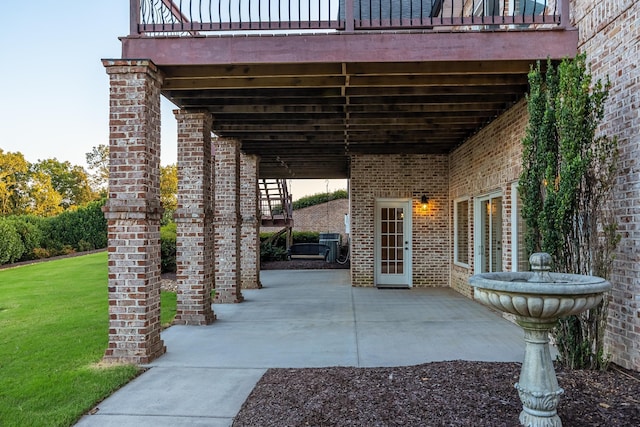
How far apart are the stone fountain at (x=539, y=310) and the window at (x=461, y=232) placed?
6398 millimetres

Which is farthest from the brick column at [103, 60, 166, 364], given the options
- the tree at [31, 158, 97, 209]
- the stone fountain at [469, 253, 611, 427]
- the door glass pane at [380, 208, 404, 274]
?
the tree at [31, 158, 97, 209]

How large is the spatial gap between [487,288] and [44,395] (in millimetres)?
3594

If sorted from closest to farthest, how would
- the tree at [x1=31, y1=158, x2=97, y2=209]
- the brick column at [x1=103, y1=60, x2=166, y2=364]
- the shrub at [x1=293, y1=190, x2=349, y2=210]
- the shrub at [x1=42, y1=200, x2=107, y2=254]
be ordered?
the brick column at [x1=103, y1=60, x2=166, y2=364] → the shrub at [x1=42, y1=200, x2=107, y2=254] → the shrub at [x1=293, y1=190, x2=349, y2=210] → the tree at [x1=31, y1=158, x2=97, y2=209]

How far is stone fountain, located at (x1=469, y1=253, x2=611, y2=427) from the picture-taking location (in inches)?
101

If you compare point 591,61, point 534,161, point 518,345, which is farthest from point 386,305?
point 591,61

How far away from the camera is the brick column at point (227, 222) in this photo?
8430mm

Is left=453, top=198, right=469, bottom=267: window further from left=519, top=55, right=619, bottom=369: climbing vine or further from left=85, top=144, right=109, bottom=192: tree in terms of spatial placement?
left=85, top=144, right=109, bottom=192: tree

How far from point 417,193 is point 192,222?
594cm

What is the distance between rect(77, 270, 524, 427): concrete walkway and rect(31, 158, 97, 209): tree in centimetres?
2835

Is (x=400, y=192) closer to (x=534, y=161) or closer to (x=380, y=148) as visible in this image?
(x=380, y=148)

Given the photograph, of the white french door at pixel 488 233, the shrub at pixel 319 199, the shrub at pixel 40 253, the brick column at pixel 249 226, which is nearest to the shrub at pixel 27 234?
the shrub at pixel 40 253

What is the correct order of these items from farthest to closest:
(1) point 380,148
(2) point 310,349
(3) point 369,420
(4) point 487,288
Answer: (1) point 380,148, (2) point 310,349, (3) point 369,420, (4) point 487,288

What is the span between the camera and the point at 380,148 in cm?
1002

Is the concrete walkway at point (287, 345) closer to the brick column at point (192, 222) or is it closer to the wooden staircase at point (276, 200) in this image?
the brick column at point (192, 222)
